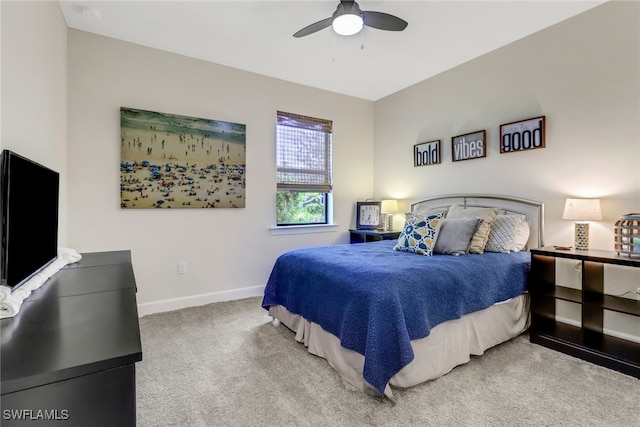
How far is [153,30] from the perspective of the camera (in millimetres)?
2855

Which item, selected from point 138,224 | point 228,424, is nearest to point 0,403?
point 228,424

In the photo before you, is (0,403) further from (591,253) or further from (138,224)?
(591,253)

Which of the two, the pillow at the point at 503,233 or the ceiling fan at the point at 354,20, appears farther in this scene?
the pillow at the point at 503,233

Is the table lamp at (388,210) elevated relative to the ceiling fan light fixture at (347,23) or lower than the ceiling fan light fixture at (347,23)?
lower

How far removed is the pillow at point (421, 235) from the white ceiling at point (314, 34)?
5.67ft

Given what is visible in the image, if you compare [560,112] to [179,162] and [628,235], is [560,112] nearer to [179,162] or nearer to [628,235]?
[628,235]

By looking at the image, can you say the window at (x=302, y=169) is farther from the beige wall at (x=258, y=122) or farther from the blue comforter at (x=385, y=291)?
the blue comforter at (x=385, y=291)

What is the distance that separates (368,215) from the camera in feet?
14.7

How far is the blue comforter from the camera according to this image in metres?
1.74

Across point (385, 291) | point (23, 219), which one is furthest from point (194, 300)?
point (385, 291)

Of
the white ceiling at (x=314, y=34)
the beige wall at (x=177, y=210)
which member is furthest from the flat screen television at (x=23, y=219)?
the white ceiling at (x=314, y=34)

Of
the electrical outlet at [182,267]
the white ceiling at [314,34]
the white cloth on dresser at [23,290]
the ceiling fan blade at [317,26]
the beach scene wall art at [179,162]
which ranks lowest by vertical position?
the electrical outlet at [182,267]

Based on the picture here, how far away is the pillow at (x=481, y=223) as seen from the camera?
9.02 ft

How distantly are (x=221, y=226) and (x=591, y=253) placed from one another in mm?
3405
